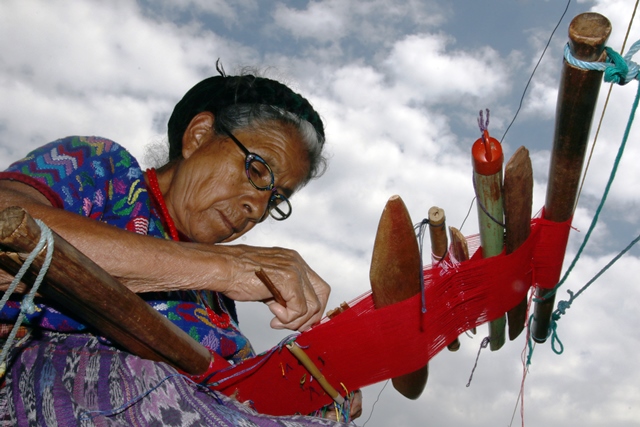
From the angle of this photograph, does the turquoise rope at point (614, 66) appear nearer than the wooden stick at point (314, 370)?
Yes

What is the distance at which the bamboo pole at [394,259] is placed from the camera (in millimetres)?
1924

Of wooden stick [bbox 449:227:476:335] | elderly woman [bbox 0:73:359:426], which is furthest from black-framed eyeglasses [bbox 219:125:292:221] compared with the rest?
wooden stick [bbox 449:227:476:335]

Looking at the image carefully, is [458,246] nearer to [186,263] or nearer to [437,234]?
[437,234]

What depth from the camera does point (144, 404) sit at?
67.1 inches

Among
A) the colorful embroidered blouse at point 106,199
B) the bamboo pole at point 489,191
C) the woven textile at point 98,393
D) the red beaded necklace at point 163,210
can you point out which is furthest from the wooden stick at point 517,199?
the red beaded necklace at point 163,210

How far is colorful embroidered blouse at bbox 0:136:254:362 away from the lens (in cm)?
180

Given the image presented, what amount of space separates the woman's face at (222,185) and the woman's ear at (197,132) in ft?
0.09

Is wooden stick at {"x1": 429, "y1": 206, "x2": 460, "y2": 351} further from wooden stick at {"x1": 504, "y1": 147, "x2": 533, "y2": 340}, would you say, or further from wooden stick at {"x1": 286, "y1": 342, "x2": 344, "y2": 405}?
wooden stick at {"x1": 286, "y1": 342, "x2": 344, "y2": 405}

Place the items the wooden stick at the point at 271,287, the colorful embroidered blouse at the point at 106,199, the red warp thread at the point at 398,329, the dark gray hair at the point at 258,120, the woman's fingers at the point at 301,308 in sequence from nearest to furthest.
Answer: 1. the colorful embroidered blouse at the point at 106,199
2. the wooden stick at the point at 271,287
3. the woman's fingers at the point at 301,308
4. the red warp thread at the point at 398,329
5. the dark gray hair at the point at 258,120

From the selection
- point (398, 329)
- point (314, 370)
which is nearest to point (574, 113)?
point (398, 329)

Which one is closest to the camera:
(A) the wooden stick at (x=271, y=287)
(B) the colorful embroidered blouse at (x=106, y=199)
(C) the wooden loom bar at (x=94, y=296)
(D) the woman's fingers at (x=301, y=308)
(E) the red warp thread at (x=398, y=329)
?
(C) the wooden loom bar at (x=94, y=296)

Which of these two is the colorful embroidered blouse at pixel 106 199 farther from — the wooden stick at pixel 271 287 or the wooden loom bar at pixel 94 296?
the wooden stick at pixel 271 287

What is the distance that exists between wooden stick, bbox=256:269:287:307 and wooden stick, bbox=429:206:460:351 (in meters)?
0.61

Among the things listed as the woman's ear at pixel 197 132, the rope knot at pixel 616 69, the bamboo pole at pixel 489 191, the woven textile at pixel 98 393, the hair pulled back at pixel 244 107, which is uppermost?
the hair pulled back at pixel 244 107
